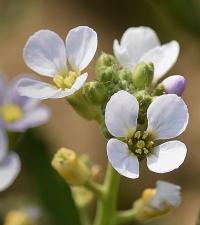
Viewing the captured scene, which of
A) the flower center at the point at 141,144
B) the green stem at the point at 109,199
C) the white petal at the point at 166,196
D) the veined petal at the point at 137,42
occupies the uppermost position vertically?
the veined petal at the point at 137,42

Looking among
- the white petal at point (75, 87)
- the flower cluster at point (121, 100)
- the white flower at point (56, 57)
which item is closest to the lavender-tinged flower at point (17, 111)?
the flower cluster at point (121, 100)

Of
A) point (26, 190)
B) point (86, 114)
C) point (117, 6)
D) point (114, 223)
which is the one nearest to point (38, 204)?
point (26, 190)

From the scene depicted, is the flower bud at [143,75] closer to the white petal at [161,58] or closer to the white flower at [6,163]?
the white petal at [161,58]

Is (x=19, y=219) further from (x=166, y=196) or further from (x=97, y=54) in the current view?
(x=97, y=54)

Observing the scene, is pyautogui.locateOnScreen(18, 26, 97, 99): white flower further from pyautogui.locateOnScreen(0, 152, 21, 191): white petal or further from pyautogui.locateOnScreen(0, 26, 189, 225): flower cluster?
pyautogui.locateOnScreen(0, 152, 21, 191): white petal

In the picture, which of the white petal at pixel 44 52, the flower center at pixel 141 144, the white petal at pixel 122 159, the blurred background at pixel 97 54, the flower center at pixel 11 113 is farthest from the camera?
→ the blurred background at pixel 97 54

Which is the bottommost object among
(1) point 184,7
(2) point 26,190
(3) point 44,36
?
(2) point 26,190

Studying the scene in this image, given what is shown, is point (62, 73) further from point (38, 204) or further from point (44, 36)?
point (38, 204)
